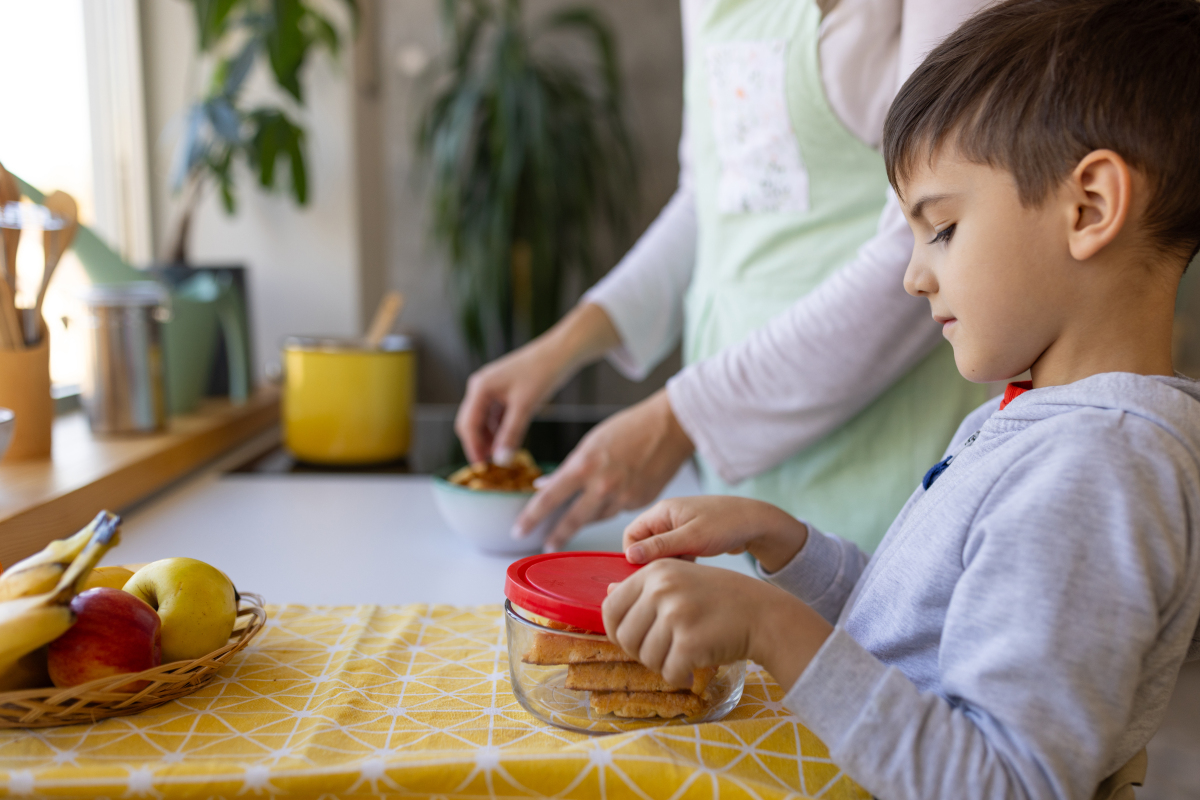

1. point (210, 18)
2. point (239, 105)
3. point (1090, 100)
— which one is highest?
point (210, 18)

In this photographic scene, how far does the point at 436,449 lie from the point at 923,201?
118 centimetres

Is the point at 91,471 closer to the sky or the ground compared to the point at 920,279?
closer to the ground

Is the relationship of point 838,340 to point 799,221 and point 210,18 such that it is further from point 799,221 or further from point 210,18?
point 210,18

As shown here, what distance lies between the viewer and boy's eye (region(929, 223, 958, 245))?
0.59 metres

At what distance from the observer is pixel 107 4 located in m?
2.00

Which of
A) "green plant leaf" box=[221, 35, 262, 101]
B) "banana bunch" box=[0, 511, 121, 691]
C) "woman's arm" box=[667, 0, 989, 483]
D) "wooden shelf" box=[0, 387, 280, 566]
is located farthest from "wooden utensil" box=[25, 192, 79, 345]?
"green plant leaf" box=[221, 35, 262, 101]

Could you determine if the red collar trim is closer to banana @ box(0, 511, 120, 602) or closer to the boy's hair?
the boy's hair

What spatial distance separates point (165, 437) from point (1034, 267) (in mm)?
1202

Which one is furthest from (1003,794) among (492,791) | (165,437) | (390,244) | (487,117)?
(390,244)

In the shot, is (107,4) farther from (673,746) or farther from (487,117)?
(673,746)

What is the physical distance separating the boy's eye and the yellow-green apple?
54cm

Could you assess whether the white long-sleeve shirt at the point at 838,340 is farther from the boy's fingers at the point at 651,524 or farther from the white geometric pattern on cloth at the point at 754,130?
the boy's fingers at the point at 651,524

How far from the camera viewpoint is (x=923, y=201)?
60 cm

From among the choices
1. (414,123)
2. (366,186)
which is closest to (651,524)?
(366,186)
